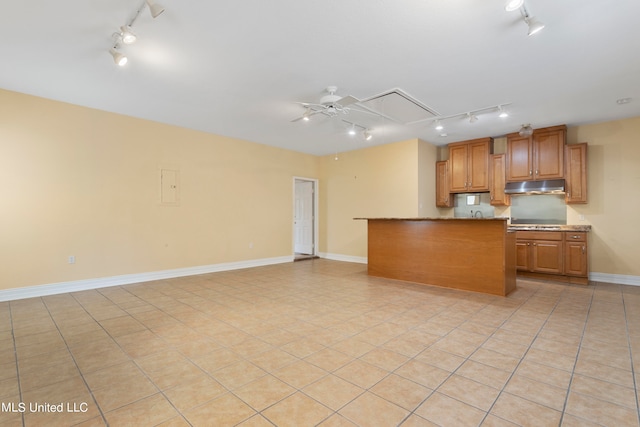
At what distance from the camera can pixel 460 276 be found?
14.8 feet

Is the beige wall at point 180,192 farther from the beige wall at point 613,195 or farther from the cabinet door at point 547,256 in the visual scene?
the cabinet door at point 547,256

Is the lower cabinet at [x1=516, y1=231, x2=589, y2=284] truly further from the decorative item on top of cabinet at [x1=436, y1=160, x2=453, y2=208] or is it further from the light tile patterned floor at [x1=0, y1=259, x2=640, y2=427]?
the decorative item on top of cabinet at [x1=436, y1=160, x2=453, y2=208]

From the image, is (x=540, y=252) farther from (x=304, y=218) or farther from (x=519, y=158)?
(x=304, y=218)

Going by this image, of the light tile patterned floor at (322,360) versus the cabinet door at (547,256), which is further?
the cabinet door at (547,256)

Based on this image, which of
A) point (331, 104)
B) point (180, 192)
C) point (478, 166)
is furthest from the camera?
point (478, 166)

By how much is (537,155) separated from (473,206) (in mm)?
1567

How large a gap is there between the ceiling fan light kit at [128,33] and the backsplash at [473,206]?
6493 mm

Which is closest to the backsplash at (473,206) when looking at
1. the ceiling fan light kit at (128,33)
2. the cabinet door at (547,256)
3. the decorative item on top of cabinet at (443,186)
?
the decorative item on top of cabinet at (443,186)

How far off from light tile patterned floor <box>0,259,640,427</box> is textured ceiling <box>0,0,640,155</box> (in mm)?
2804

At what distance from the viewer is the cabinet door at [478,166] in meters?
6.16

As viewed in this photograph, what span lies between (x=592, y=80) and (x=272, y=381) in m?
4.87

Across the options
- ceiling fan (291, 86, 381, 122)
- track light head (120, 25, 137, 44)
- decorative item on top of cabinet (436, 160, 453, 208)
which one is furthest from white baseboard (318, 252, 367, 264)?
track light head (120, 25, 137, 44)

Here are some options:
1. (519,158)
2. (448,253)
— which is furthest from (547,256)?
(448,253)

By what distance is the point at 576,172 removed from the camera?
520 centimetres
